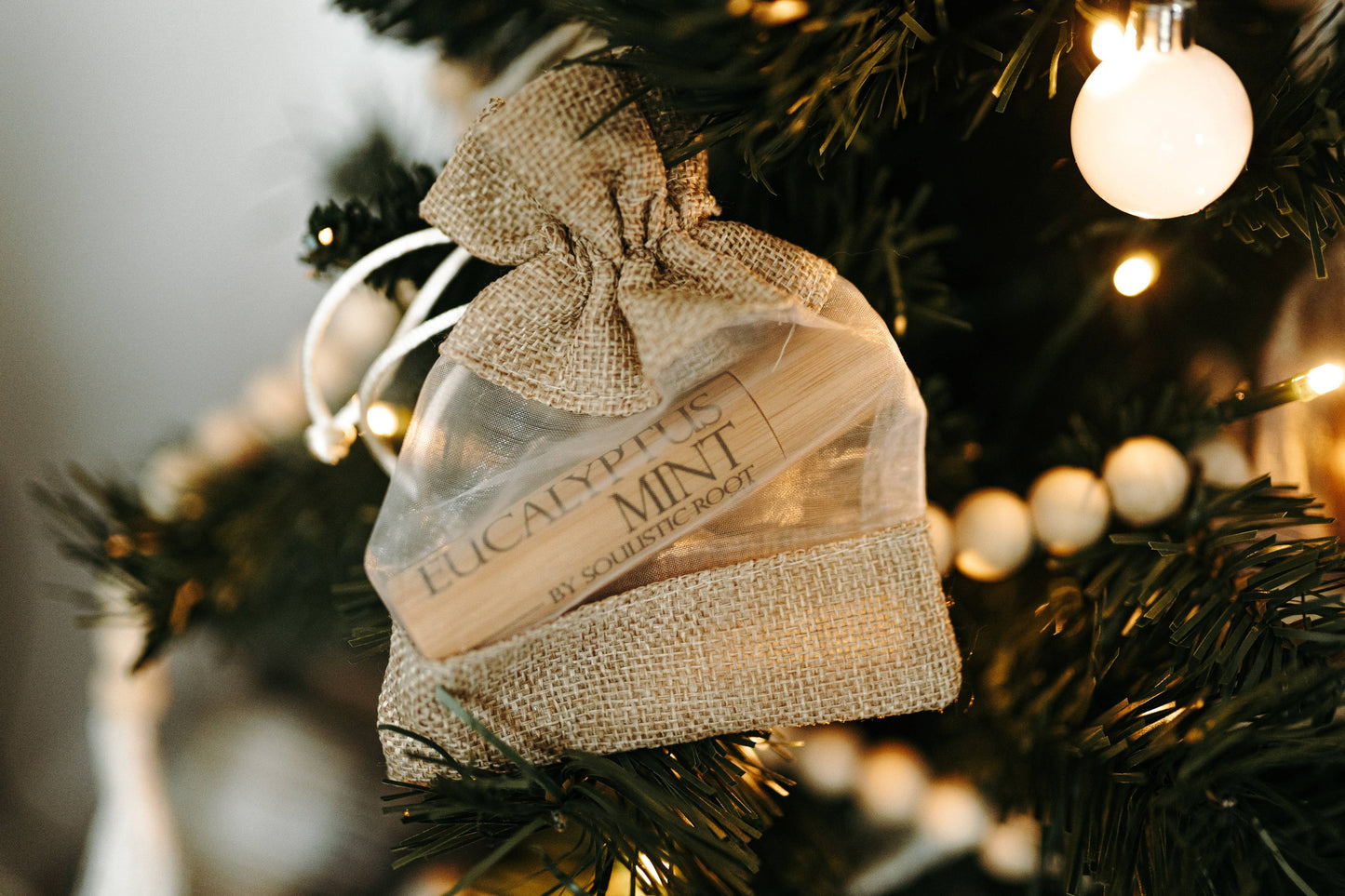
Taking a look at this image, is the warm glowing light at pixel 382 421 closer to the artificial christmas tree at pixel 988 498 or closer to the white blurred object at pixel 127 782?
the artificial christmas tree at pixel 988 498

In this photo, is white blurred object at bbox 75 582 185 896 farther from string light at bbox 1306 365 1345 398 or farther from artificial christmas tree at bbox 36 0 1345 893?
string light at bbox 1306 365 1345 398

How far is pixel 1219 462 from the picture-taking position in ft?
1.07

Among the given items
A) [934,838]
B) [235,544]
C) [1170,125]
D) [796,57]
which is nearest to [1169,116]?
[1170,125]

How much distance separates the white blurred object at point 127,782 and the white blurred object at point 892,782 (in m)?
0.53

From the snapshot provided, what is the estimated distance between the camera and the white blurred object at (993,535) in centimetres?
32

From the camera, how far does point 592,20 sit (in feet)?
0.74

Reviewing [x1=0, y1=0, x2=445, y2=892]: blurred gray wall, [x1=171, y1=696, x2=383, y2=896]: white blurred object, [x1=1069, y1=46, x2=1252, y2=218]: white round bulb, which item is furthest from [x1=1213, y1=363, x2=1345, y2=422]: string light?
[x1=171, y1=696, x2=383, y2=896]: white blurred object

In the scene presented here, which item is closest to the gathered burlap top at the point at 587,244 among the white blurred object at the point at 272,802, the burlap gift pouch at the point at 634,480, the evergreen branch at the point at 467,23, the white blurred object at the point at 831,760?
the burlap gift pouch at the point at 634,480

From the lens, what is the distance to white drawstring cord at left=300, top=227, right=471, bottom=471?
289 millimetres

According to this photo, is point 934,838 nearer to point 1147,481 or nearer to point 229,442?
point 1147,481

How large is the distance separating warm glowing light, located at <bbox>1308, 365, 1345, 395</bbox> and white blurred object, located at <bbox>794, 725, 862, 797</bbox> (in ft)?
0.81

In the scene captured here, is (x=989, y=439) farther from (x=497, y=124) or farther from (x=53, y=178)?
(x=53, y=178)

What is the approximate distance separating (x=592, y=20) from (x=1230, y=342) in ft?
1.06

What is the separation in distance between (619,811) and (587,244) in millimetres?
191
